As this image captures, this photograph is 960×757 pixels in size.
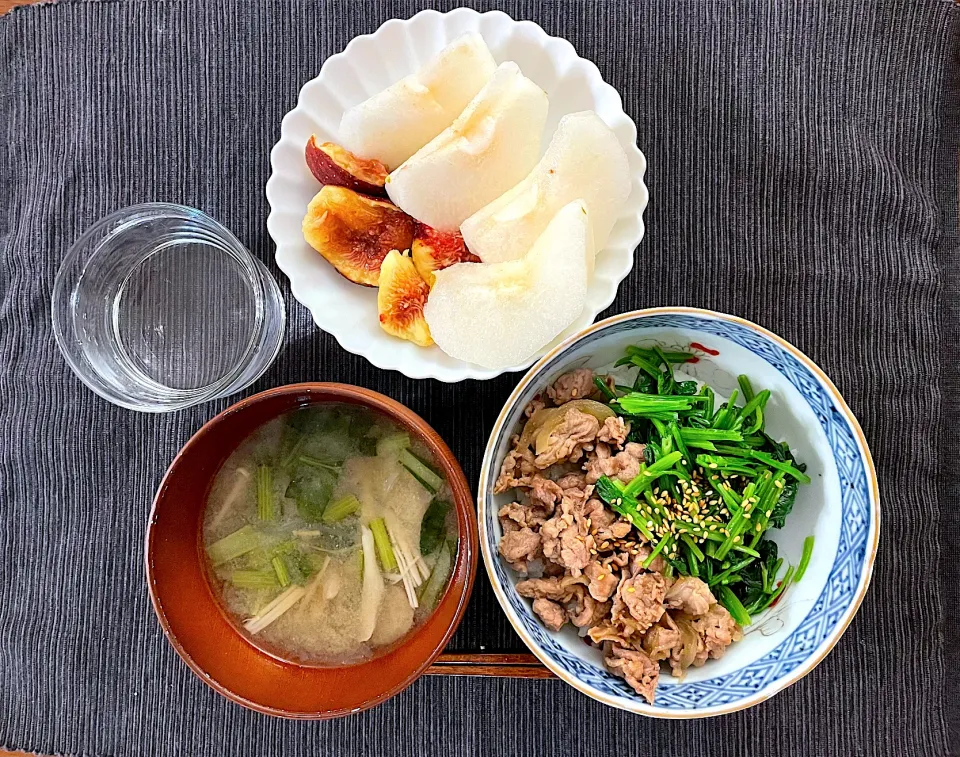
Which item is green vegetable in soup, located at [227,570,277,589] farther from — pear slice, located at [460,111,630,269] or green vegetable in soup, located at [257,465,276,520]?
pear slice, located at [460,111,630,269]

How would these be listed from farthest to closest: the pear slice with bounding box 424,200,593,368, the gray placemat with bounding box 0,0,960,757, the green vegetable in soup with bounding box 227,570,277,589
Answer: the gray placemat with bounding box 0,0,960,757 < the green vegetable in soup with bounding box 227,570,277,589 < the pear slice with bounding box 424,200,593,368

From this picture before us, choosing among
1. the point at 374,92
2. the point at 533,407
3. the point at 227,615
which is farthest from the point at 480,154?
the point at 227,615

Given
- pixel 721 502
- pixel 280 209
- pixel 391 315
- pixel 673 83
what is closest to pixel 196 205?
pixel 280 209

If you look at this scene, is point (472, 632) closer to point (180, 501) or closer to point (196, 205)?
point (180, 501)

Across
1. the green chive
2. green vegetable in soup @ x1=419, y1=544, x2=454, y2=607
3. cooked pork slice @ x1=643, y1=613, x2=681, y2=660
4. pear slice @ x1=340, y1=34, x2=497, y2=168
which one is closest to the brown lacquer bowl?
green vegetable in soup @ x1=419, y1=544, x2=454, y2=607

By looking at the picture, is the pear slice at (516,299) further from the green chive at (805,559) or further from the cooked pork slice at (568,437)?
the green chive at (805,559)

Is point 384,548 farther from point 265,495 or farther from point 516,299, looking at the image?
point 516,299
